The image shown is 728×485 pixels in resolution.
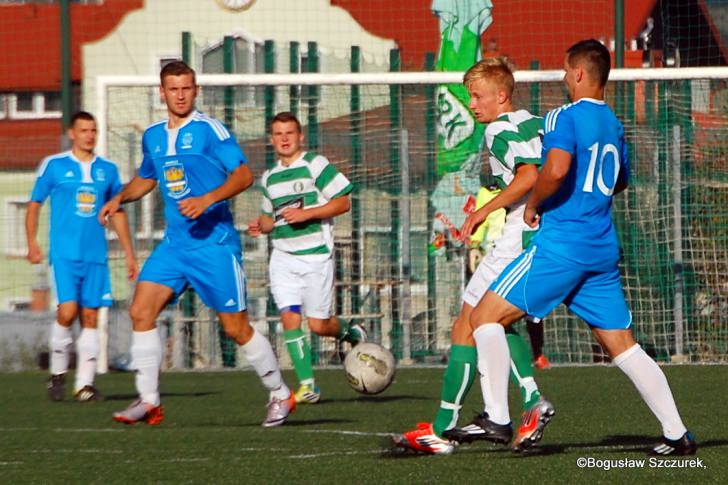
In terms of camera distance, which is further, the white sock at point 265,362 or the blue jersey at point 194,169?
the white sock at point 265,362

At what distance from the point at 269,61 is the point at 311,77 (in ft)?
3.03

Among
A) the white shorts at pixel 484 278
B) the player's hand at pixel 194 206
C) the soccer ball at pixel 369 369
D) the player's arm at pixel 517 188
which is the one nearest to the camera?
the player's arm at pixel 517 188

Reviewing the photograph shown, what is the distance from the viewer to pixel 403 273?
1445cm

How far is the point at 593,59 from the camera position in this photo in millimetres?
6215

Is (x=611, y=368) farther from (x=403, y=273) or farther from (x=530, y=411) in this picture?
(x=530, y=411)

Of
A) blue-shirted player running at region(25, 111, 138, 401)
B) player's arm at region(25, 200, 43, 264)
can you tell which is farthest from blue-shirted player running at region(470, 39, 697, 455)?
player's arm at region(25, 200, 43, 264)

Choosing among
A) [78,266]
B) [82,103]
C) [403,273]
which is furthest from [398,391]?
[82,103]

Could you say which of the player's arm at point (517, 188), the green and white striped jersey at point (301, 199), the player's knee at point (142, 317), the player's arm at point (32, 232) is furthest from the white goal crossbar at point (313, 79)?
the player's arm at point (517, 188)

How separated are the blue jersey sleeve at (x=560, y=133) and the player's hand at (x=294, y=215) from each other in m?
3.78

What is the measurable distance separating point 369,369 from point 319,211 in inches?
44.4

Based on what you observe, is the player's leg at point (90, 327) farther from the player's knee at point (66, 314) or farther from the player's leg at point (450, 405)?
the player's leg at point (450, 405)

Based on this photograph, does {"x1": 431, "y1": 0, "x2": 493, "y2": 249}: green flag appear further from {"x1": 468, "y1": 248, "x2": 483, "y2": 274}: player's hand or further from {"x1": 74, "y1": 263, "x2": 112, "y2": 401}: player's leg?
{"x1": 74, "y1": 263, "x2": 112, "y2": 401}: player's leg

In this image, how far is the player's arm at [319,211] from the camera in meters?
9.75

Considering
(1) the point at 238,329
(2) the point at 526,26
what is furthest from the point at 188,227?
(2) the point at 526,26
